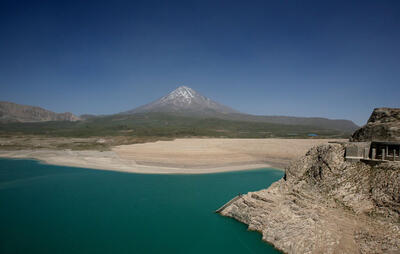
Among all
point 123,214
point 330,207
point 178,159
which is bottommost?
point 123,214

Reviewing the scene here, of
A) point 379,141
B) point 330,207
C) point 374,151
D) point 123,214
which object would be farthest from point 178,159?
point 379,141

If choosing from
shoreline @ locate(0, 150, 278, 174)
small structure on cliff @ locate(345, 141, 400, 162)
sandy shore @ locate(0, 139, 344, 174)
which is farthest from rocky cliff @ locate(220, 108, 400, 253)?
sandy shore @ locate(0, 139, 344, 174)

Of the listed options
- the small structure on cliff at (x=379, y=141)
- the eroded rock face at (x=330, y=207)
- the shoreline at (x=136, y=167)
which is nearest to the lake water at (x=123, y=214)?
the eroded rock face at (x=330, y=207)

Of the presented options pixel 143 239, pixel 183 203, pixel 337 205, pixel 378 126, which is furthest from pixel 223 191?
pixel 378 126

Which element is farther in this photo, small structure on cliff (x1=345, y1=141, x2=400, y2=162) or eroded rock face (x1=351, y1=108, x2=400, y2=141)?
eroded rock face (x1=351, y1=108, x2=400, y2=141)

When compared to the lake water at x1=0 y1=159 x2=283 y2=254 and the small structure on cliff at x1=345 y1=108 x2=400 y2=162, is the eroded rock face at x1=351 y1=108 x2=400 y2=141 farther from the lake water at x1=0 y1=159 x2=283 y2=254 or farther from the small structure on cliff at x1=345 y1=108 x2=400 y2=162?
the lake water at x1=0 y1=159 x2=283 y2=254

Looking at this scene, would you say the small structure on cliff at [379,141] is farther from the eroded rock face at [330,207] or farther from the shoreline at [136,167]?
the shoreline at [136,167]

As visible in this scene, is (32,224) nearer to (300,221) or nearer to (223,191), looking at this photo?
(223,191)

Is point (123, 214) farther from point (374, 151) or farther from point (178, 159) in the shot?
point (178, 159)
